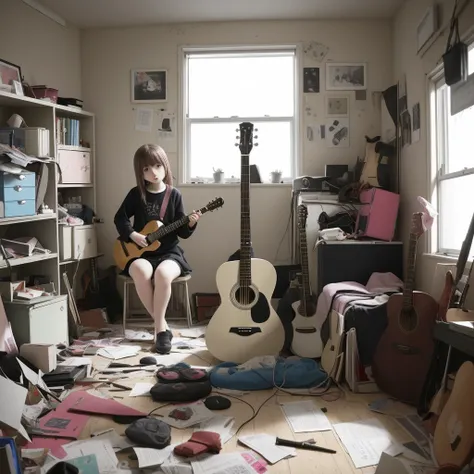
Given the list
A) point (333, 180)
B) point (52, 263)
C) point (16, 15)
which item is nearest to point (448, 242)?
point (333, 180)

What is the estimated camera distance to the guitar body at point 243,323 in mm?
2906

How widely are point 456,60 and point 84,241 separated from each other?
287 cm

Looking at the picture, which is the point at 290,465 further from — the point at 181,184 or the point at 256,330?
the point at 181,184

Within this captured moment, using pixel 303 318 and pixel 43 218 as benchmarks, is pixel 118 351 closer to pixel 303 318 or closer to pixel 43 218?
pixel 43 218

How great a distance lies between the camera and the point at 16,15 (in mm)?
3613

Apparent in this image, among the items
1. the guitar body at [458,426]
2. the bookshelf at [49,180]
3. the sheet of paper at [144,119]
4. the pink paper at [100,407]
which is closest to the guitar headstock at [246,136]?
the bookshelf at [49,180]

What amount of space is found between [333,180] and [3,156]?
2.33 metres

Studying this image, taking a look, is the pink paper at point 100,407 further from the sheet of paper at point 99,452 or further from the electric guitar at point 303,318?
the electric guitar at point 303,318

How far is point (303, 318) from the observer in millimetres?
3088

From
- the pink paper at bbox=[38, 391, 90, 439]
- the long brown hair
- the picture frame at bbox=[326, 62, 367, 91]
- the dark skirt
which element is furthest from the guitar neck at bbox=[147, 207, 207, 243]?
the picture frame at bbox=[326, 62, 367, 91]

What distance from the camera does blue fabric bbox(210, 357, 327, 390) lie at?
2.56m

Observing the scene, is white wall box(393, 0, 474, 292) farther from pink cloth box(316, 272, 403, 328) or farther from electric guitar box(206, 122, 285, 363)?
electric guitar box(206, 122, 285, 363)

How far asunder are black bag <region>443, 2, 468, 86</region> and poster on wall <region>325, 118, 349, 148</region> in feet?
5.19

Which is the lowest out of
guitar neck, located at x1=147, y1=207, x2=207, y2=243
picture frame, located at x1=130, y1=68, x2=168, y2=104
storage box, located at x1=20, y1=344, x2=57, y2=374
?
storage box, located at x1=20, y1=344, x2=57, y2=374
